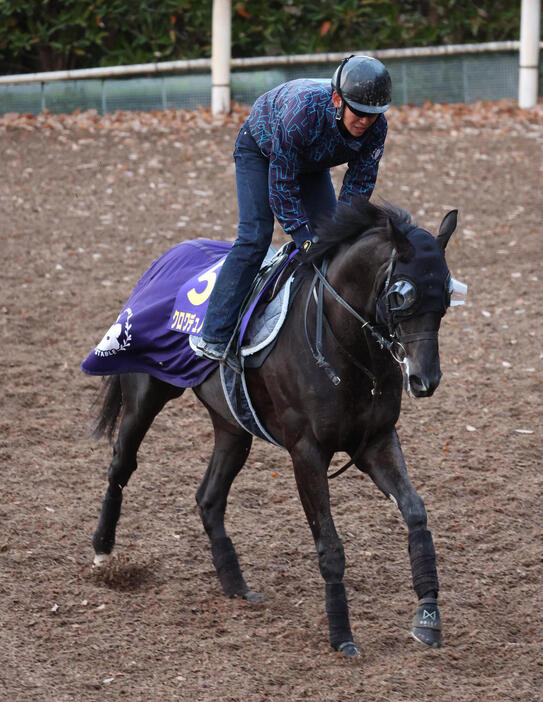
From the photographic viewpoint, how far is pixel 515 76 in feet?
43.9

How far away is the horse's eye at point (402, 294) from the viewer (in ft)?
12.4

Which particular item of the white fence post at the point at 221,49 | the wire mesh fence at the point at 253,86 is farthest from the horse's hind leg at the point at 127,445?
the wire mesh fence at the point at 253,86

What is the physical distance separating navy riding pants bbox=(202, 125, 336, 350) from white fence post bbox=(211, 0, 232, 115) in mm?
8412

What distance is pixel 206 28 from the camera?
13578mm

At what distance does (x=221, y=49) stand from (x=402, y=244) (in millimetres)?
9488

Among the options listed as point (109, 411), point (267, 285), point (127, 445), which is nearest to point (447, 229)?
point (267, 285)

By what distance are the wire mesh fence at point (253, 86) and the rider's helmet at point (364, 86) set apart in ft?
30.1

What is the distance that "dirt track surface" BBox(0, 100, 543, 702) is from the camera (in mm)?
4062

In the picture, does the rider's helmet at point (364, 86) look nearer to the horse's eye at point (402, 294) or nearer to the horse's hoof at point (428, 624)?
the horse's eye at point (402, 294)

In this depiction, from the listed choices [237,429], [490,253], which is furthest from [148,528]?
[490,253]

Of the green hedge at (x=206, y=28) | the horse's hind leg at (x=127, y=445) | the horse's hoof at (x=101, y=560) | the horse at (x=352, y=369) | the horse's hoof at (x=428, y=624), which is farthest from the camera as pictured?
the green hedge at (x=206, y=28)

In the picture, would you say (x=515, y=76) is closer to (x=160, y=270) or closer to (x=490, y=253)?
(x=490, y=253)

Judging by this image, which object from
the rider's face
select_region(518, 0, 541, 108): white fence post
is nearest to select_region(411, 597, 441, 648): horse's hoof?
the rider's face

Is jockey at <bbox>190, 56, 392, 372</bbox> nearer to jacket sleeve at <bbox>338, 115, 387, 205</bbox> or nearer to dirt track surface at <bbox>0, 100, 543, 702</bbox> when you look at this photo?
jacket sleeve at <bbox>338, 115, 387, 205</bbox>
